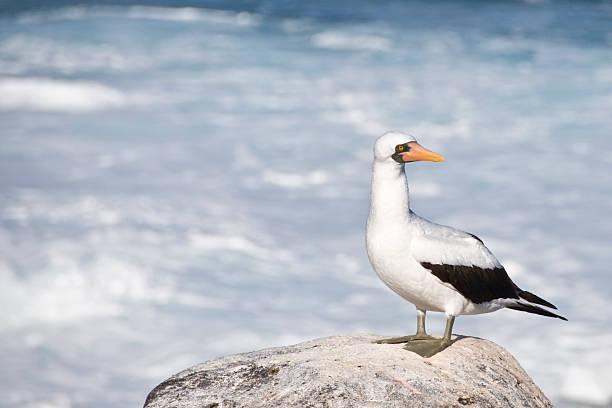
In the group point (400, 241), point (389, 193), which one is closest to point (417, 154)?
point (389, 193)

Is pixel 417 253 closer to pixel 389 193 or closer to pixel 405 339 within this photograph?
pixel 389 193

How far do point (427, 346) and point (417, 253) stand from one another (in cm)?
124

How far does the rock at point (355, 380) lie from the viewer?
901 centimetres

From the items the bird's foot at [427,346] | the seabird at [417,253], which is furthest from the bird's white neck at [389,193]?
the bird's foot at [427,346]

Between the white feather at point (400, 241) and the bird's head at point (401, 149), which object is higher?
the bird's head at point (401, 149)

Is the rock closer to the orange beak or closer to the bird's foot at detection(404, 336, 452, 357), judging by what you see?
the bird's foot at detection(404, 336, 452, 357)

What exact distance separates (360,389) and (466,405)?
4.22 feet

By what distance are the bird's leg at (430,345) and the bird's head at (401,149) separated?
214 centimetres

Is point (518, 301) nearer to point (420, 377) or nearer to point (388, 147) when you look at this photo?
point (420, 377)

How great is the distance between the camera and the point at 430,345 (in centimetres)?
1002

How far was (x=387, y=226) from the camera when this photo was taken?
964 cm

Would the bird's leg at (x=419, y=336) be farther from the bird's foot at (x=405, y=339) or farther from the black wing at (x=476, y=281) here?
the black wing at (x=476, y=281)

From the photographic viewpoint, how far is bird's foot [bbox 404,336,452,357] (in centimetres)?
988

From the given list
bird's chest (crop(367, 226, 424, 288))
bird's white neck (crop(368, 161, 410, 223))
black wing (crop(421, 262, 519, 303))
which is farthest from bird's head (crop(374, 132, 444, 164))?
black wing (crop(421, 262, 519, 303))
